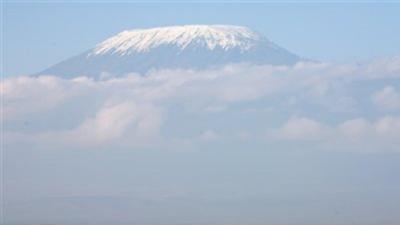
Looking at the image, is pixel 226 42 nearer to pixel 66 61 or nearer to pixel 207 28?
pixel 207 28

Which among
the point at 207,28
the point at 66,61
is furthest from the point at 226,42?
the point at 66,61
